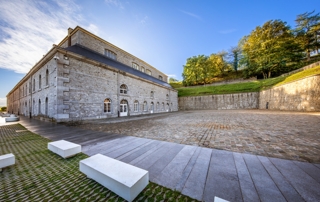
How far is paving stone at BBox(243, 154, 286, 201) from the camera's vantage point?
1.58 meters

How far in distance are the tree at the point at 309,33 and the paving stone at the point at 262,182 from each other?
149 feet

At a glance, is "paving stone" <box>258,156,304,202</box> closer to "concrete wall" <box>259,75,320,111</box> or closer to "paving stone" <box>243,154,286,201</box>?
"paving stone" <box>243,154,286,201</box>

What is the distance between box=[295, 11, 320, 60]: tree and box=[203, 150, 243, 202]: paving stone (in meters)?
45.8

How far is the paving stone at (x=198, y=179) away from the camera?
64.7 inches

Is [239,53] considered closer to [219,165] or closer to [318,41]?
[318,41]

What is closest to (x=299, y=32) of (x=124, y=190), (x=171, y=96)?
(x=171, y=96)

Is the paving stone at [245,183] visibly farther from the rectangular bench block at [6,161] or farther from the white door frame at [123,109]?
the white door frame at [123,109]

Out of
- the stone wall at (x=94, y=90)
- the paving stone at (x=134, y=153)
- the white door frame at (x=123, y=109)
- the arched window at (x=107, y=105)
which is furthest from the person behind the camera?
the white door frame at (x=123, y=109)

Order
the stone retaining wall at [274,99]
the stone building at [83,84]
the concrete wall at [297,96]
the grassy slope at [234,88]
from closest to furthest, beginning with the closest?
the stone building at [83,84] < the concrete wall at [297,96] < the stone retaining wall at [274,99] < the grassy slope at [234,88]

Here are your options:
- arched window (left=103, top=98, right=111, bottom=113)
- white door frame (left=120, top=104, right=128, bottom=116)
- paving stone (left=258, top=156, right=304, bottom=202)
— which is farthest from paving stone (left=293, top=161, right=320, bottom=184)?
white door frame (left=120, top=104, right=128, bottom=116)

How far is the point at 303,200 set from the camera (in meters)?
1.52

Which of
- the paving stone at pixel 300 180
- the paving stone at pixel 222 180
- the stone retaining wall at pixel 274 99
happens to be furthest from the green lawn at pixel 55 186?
the stone retaining wall at pixel 274 99

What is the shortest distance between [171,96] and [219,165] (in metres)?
26.0

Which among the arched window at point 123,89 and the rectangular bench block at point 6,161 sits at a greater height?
the arched window at point 123,89
